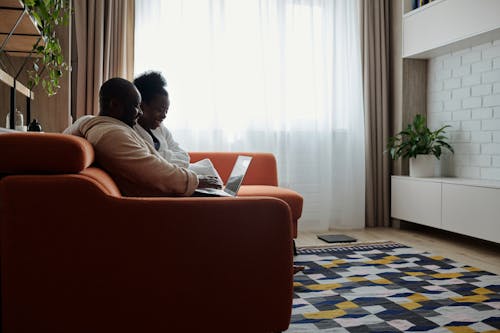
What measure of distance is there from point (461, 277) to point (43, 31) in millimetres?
2516

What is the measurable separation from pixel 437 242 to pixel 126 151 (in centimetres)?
320

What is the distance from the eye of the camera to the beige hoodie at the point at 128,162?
1.56m

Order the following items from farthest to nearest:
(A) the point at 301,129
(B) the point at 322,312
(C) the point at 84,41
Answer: (A) the point at 301,129, (C) the point at 84,41, (B) the point at 322,312

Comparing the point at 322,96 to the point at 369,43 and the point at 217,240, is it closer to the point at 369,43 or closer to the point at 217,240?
the point at 369,43

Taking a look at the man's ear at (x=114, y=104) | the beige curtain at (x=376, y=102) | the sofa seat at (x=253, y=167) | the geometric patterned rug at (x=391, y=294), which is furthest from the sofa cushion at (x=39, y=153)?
the beige curtain at (x=376, y=102)

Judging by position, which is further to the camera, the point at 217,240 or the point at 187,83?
the point at 187,83

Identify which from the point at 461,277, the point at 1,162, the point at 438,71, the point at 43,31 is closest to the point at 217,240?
the point at 1,162

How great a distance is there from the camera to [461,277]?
2.87m

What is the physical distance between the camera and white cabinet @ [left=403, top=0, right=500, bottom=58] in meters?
3.65

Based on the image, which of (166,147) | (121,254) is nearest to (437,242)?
(166,147)

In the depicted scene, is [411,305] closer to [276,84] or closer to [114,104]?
[114,104]

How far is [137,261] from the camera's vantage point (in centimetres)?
140

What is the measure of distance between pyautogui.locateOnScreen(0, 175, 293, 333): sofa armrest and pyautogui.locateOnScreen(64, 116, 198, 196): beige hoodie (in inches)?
8.2

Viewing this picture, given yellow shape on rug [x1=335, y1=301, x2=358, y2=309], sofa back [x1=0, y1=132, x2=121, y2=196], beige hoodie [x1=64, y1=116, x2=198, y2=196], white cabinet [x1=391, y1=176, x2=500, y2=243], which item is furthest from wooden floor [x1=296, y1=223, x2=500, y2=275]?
sofa back [x1=0, y1=132, x2=121, y2=196]
